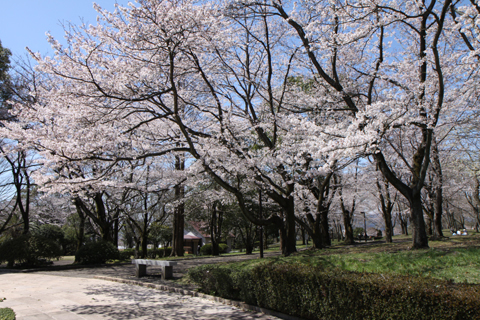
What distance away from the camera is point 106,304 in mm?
6320

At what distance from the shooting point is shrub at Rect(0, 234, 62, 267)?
1404 cm

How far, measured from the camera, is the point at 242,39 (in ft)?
38.5

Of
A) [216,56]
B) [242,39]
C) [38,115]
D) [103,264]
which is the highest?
[242,39]

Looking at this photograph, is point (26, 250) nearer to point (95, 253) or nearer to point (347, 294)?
point (95, 253)

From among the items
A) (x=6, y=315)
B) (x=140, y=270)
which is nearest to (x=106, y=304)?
(x=6, y=315)

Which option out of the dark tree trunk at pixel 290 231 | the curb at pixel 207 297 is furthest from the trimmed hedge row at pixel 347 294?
the dark tree trunk at pixel 290 231

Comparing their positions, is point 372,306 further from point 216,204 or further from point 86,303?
point 216,204

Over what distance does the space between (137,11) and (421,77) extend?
8.33m

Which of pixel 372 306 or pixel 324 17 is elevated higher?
pixel 324 17

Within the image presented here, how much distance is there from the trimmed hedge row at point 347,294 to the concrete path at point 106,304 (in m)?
0.47

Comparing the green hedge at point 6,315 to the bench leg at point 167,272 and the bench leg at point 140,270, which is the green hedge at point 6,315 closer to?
the bench leg at point 167,272

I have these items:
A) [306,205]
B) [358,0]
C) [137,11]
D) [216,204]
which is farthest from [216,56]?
[216,204]

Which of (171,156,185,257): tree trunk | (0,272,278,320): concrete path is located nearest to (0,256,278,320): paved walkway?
(0,272,278,320): concrete path

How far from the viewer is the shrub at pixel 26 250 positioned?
14.0 metres
